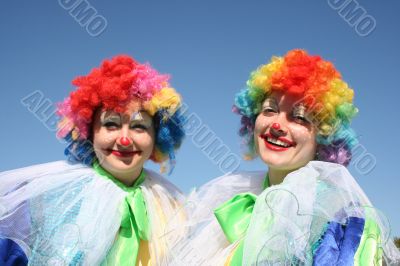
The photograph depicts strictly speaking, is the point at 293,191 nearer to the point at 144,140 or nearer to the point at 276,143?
the point at 276,143

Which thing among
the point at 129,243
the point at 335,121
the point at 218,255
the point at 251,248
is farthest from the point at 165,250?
the point at 335,121

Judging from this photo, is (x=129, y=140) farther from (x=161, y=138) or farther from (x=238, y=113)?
(x=238, y=113)

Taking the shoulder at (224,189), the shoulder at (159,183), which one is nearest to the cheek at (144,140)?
the shoulder at (159,183)

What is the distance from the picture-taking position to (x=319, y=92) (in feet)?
10.6

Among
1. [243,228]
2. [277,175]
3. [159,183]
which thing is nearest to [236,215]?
[243,228]

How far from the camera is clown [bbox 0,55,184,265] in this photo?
307cm

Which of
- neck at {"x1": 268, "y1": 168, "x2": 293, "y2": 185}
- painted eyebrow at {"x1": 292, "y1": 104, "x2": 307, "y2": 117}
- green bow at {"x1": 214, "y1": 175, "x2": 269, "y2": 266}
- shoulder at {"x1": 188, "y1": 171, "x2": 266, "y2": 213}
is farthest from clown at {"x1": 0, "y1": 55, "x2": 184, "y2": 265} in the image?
painted eyebrow at {"x1": 292, "y1": 104, "x2": 307, "y2": 117}

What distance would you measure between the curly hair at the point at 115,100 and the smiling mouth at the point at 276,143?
0.82 meters

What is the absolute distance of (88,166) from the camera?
141 inches

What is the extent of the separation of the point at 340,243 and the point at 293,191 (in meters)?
0.35

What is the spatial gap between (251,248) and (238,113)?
1.34m

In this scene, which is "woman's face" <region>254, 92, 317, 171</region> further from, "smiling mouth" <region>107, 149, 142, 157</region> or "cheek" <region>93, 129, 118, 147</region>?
"cheek" <region>93, 129, 118, 147</region>

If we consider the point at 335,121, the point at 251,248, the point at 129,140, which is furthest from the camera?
the point at 129,140

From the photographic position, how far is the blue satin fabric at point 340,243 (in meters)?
2.49
